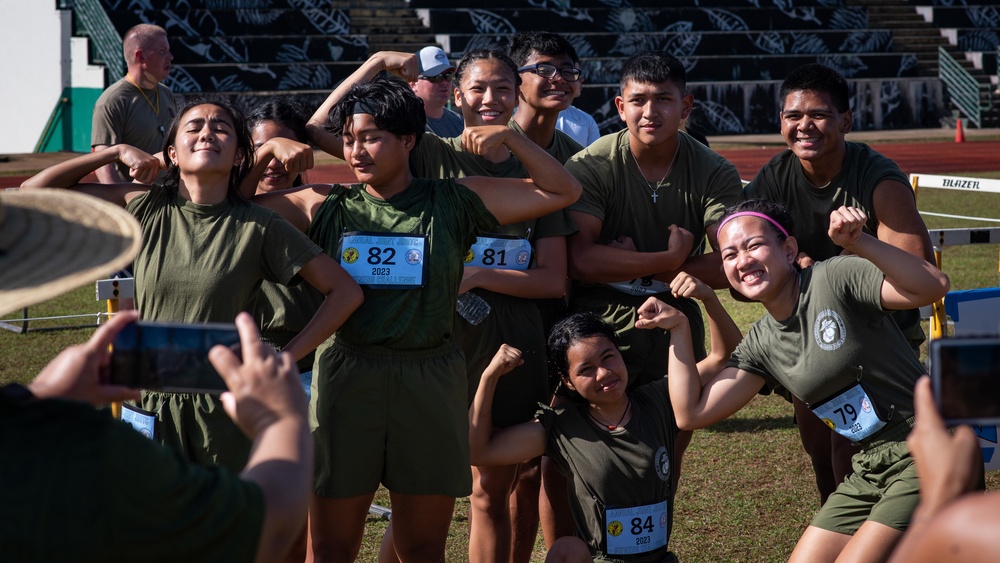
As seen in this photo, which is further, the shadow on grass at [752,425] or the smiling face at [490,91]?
the shadow on grass at [752,425]

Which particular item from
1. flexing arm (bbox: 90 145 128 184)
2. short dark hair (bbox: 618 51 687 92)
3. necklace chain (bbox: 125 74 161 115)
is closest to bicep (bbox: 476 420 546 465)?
short dark hair (bbox: 618 51 687 92)

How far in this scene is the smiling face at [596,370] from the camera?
3.71m

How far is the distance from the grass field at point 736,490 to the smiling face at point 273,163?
5.03ft

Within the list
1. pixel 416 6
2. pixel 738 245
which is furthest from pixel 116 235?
pixel 416 6

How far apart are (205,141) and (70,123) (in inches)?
859

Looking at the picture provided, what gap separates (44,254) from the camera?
1766 mm

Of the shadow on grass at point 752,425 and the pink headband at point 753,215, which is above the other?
the pink headband at point 753,215

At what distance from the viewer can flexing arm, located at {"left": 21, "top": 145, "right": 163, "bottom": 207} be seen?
3371 millimetres

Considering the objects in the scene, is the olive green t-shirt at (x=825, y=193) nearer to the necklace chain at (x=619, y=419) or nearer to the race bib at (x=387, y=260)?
the necklace chain at (x=619, y=419)

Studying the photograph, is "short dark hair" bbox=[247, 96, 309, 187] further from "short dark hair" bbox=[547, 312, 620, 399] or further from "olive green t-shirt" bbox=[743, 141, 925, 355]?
"olive green t-shirt" bbox=[743, 141, 925, 355]

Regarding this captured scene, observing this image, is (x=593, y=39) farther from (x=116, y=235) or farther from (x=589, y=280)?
(x=116, y=235)

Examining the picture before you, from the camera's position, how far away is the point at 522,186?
11.4 feet

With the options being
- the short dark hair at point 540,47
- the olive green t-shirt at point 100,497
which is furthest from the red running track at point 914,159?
the olive green t-shirt at point 100,497

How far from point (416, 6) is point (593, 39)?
4.86 metres
